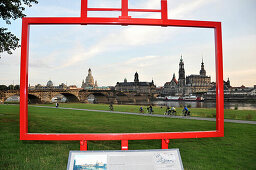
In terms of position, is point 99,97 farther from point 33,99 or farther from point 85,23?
point 85,23

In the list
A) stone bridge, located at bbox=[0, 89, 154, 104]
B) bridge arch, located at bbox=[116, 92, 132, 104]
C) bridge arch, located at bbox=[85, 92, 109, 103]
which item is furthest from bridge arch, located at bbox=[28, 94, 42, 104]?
bridge arch, located at bbox=[116, 92, 132, 104]

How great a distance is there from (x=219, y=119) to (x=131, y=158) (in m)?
1.91

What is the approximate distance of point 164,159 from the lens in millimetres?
3471

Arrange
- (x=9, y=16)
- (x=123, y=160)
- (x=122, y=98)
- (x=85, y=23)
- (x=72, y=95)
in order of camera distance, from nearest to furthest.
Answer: (x=123, y=160)
(x=85, y=23)
(x=9, y=16)
(x=72, y=95)
(x=122, y=98)

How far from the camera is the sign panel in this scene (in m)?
3.30

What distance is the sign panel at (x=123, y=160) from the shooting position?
3305 millimetres

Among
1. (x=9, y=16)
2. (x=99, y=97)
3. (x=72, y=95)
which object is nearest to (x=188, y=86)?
(x=99, y=97)

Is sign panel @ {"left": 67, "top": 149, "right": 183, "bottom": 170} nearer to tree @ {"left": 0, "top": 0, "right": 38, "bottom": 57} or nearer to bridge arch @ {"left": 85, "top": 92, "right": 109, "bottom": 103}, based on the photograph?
tree @ {"left": 0, "top": 0, "right": 38, "bottom": 57}

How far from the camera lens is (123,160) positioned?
11.0 feet

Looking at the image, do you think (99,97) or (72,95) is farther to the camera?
(99,97)

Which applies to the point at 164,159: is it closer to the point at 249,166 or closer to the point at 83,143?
the point at 83,143

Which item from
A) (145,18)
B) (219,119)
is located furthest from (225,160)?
(145,18)

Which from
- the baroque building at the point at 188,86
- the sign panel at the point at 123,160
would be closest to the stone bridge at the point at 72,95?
the baroque building at the point at 188,86

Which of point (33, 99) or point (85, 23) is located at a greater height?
point (85, 23)
